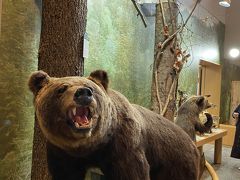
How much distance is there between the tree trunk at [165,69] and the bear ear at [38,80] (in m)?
3.05

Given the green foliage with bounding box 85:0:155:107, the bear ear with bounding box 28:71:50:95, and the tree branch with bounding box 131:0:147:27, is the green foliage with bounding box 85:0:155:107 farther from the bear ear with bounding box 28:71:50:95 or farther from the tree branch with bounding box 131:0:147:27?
the bear ear with bounding box 28:71:50:95

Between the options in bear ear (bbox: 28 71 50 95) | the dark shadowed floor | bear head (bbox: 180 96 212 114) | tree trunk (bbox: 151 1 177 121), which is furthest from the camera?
the dark shadowed floor

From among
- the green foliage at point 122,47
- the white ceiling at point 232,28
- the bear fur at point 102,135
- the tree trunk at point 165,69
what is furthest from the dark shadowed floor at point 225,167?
the bear fur at point 102,135

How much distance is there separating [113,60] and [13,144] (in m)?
1.74

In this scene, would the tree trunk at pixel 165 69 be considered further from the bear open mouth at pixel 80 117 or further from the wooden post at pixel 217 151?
the bear open mouth at pixel 80 117

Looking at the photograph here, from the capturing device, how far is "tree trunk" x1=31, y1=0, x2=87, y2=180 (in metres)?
2.08

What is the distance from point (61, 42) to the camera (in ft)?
6.86

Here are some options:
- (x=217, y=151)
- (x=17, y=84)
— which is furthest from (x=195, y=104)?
(x=217, y=151)

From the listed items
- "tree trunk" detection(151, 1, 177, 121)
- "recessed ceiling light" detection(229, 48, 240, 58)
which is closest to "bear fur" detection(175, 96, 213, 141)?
"tree trunk" detection(151, 1, 177, 121)

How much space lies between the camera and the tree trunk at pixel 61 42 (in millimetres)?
2084

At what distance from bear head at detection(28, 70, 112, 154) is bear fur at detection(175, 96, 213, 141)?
2.50 meters

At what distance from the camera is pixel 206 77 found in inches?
346

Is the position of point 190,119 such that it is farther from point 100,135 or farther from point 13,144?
point 100,135

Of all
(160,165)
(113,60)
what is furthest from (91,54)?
(160,165)
